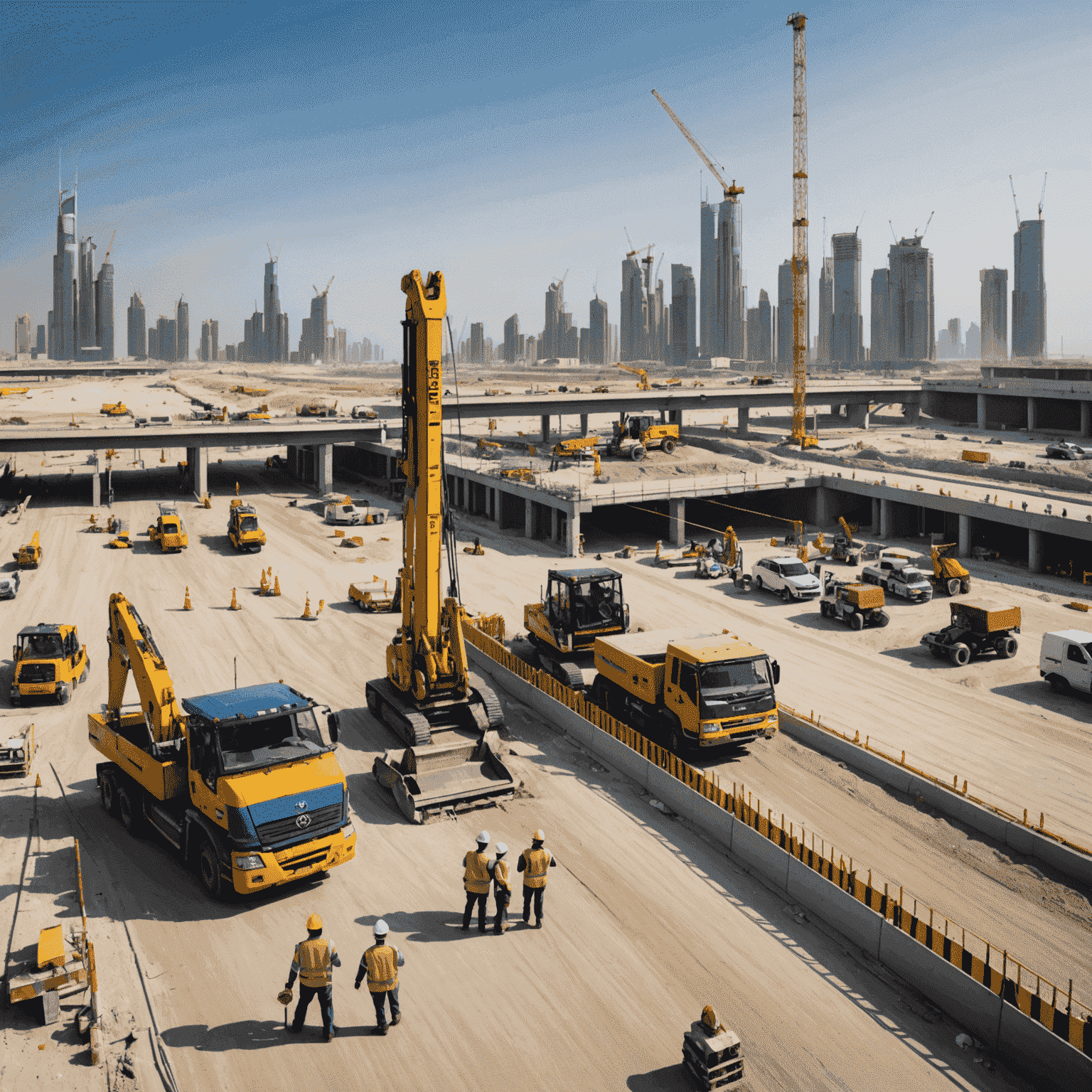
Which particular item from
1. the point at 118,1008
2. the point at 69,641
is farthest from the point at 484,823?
the point at 69,641

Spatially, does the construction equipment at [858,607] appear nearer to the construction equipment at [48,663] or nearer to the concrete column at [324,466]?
the construction equipment at [48,663]

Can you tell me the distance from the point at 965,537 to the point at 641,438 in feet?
84.2

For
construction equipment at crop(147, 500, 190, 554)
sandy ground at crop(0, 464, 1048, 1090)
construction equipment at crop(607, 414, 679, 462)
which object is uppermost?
construction equipment at crop(607, 414, 679, 462)

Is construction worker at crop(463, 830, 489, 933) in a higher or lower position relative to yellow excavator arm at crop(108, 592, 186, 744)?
lower

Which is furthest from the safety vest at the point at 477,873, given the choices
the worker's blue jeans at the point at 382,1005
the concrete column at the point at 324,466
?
the concrete column at the point at 324,466

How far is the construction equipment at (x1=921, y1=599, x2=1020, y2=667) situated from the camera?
28.2 meters

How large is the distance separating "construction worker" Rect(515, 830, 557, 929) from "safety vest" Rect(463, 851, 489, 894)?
528mm

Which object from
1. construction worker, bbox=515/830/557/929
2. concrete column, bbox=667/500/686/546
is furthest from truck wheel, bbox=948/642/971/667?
concrete column, bbox=667/500/686/546

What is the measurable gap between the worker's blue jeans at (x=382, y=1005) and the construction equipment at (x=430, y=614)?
22.2 feet

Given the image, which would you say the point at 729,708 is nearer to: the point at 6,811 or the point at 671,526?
the point at 6,811

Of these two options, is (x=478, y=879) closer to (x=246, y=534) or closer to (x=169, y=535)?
(x=246, y=534)

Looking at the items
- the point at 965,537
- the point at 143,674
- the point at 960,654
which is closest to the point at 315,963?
the point at 143,674

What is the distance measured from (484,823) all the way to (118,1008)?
6783 mm

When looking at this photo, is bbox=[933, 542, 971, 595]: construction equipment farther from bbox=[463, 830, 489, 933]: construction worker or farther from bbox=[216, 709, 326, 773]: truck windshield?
bbox=[216, 709, 326, 773]: truck windshield
